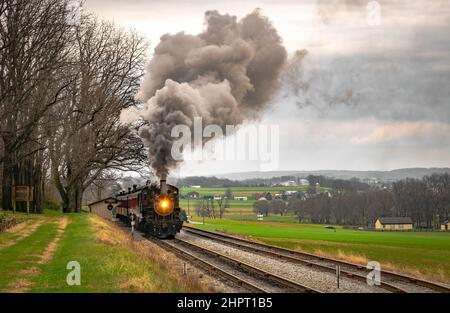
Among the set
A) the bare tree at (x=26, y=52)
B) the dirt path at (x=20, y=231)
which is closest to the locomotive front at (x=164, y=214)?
the dirt path at (x=20, y=231)

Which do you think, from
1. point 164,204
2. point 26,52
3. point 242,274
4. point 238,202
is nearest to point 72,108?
point 26,52

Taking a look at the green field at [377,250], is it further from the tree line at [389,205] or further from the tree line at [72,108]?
the tree line at [389,205]

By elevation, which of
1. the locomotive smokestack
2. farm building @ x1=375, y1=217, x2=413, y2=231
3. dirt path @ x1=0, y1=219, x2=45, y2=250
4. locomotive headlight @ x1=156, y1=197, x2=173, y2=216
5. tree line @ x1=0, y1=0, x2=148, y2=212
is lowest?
farm building @ x1=375, y1=217, x2=413, y2=231

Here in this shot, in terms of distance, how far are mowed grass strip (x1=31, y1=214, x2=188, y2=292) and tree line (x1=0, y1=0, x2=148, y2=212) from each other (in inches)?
660

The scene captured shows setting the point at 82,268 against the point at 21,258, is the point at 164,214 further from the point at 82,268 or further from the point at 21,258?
the point at 82,268

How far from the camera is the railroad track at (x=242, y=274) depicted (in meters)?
16.8

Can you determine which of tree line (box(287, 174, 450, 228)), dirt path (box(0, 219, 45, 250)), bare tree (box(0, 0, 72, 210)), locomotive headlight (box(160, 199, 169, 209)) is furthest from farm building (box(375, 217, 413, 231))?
dirt path (box(0, 219, 45, 250))

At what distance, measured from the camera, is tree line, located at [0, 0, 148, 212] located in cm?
3847

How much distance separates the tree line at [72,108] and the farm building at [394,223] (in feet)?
274

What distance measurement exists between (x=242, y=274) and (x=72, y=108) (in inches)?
1305

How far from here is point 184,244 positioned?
103 ft

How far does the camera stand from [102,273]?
16484 millimetres

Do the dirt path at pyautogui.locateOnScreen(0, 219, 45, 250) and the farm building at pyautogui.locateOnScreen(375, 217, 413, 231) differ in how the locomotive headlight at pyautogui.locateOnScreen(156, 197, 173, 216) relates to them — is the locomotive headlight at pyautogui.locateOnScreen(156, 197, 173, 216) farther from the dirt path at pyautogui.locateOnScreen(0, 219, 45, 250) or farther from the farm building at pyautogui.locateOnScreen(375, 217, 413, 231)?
the farm building at pyautogui.locateOnScreen(375, 217, 413, 231)
